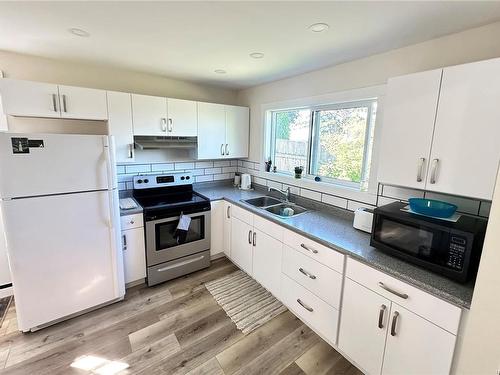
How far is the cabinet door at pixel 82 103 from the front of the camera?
2.14m

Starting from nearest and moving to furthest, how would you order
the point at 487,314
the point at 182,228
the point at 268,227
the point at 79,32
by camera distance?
the point at 487,314 < the point at 79,32 < the point at 268,227 < the point at 182,228

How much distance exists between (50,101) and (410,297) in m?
3.07

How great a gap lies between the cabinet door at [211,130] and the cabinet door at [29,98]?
1.39 m

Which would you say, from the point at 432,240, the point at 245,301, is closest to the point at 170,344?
the point at 245,301

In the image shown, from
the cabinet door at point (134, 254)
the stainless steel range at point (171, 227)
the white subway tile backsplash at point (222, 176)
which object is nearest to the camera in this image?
the cabinet door at point (134, 254)

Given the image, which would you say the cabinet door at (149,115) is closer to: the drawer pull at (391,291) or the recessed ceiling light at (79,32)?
the recessed ceiling light at (79,32)

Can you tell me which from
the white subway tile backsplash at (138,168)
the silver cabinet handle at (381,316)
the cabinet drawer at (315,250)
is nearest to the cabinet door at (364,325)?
the silver cabinet handle at (381,316)

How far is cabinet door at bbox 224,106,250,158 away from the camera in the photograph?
317 centimetres

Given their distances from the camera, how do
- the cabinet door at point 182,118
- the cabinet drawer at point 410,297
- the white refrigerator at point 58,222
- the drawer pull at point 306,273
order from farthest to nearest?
the cabinet door at point 182,118
the drawer pull at point 306,273
the white refrigerator at point 58,222
the cabinet drawer at point 410,297

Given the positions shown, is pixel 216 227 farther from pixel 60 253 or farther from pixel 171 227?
pixel 60 253

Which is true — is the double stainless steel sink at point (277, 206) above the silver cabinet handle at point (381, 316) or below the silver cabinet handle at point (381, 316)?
above

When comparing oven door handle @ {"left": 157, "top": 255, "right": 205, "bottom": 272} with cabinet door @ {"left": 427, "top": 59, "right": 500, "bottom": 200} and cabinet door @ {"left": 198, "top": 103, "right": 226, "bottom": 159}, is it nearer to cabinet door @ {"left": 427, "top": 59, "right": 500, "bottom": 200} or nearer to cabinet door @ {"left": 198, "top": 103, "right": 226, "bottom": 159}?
cabinet door @ {"left": 198, "top": 103, "right": 226, "bottom": 159}

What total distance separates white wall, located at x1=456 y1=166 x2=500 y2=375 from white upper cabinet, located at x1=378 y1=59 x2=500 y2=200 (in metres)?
0.42

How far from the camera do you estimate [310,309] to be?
192 centimetres
